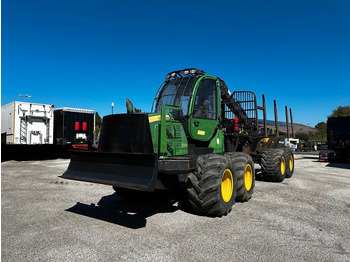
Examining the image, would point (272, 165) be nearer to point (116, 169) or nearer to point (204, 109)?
point (204, 109)

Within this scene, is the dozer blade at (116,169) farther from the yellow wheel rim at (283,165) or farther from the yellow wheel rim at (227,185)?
the yellow wheel rim at (283,165)

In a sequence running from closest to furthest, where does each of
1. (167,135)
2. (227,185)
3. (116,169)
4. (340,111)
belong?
(116,169) → (167,135) → (227,185) → (340,111)

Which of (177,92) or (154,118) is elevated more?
(177,92)

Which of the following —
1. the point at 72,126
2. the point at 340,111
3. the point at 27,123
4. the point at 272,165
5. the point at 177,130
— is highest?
the point at 340,111

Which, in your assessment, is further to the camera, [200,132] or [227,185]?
[200,132]

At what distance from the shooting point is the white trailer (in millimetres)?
14891

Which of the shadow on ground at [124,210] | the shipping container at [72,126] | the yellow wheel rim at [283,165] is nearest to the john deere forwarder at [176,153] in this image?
the shadow on ground at [124,210]

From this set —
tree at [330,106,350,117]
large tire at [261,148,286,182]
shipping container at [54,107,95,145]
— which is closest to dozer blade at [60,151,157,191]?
large tire at [261,148,286,182]

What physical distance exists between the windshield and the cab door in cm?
15

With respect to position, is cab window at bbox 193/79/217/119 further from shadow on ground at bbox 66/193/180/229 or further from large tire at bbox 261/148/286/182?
large tire at bbox 261/148/286/182

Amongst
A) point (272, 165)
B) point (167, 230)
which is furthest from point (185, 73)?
point (272, 165)

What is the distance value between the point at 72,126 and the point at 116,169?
13053mm

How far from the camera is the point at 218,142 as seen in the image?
6.71 meters

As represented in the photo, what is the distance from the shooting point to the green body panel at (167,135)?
4910 mm
